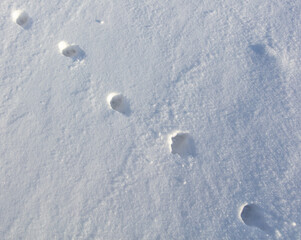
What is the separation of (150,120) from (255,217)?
547mm

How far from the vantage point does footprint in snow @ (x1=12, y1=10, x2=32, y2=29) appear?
142 cm

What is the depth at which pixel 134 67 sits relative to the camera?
1313 millimetres

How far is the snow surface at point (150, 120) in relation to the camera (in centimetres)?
111

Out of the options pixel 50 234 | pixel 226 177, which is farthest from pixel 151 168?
pixel 50 234

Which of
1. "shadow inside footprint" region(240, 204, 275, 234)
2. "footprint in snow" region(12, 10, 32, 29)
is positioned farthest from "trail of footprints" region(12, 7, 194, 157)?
"shadow inside footprint" region(240, 204, 275, 234)

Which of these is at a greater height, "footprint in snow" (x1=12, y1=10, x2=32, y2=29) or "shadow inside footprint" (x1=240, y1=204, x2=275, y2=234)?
"footprint in snow" (x1=12, y1=10, x2=32, y2=29)

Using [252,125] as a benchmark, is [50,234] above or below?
below

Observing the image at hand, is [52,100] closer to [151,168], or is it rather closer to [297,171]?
[151,168]

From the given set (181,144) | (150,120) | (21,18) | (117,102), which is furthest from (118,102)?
(21,18)

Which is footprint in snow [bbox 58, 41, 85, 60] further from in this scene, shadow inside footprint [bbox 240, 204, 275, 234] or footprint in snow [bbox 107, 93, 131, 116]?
shadow inside footprint [bbox 240, 204, 275, 234]

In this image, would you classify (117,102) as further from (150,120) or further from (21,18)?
(21,18)

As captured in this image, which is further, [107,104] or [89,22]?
[89,22]

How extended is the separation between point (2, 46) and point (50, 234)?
87 cm

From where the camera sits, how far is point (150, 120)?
1230mm
